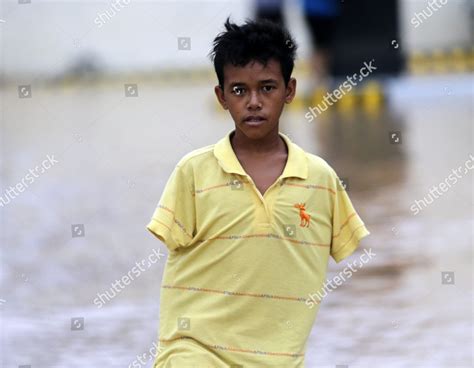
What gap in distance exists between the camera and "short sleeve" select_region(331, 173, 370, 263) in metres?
3.44

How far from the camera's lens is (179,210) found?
330 cm

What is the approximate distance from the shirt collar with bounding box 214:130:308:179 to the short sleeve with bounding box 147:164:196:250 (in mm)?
106

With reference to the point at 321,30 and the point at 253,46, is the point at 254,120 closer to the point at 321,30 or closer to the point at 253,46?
the point at 253,46

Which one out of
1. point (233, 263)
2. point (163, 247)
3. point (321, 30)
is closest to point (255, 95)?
point (233, 263)

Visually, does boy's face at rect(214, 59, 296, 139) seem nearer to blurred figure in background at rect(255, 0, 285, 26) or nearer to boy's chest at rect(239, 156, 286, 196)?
boy's chest at rect(239, 156, 286, 196)

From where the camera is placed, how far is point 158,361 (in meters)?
3.36

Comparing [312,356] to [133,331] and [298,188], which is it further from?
[298,188]

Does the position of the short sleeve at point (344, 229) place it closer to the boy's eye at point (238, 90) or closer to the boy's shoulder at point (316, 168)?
the boy's shoulder at point (316, 168)

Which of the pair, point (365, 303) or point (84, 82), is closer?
point (365, 303)

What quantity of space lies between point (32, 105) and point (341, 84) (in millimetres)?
12028

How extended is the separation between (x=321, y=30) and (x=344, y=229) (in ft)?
72.1

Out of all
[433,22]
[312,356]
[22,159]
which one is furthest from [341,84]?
[312,356]

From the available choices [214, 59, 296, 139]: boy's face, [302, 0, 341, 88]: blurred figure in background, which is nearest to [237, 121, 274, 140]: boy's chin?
[214, 59, 296, 139]: boy's face

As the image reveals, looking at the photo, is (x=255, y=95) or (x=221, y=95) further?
(x=221, y=95)
